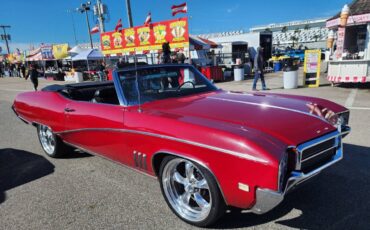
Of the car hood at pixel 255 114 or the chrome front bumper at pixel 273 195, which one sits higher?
the car hood at pixel 255 114

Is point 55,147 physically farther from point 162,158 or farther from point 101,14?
point 101,14

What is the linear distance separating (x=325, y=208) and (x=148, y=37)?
58.0ft

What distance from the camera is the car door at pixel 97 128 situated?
10.6 feet

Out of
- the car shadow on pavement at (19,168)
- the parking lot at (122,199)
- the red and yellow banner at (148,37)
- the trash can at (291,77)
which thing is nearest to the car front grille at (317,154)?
the parking lot at (122,199)

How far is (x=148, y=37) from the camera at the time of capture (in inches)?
750

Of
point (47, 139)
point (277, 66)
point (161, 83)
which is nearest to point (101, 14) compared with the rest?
point (277, 66)

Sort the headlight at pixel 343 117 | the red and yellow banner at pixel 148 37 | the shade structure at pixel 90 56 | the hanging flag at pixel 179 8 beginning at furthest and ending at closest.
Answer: the shade structure at pixel 90 56
the red and yellow banner at pixel 148 37
the hanging flag at pixel 179 8
the headlight at pixel 343 117

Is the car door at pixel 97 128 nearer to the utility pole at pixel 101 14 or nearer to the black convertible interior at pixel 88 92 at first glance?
the black convertible interior at pixel 88 92

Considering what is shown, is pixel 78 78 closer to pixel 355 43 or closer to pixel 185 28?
pixel 185 28

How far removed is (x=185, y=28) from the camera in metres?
16.5

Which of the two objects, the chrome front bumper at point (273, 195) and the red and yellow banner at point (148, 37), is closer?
the chrome front bumper at point (273, 195)

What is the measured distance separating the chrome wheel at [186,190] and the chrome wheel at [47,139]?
271 cm

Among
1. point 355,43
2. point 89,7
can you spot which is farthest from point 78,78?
point 355,43

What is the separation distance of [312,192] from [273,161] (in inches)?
59.1
